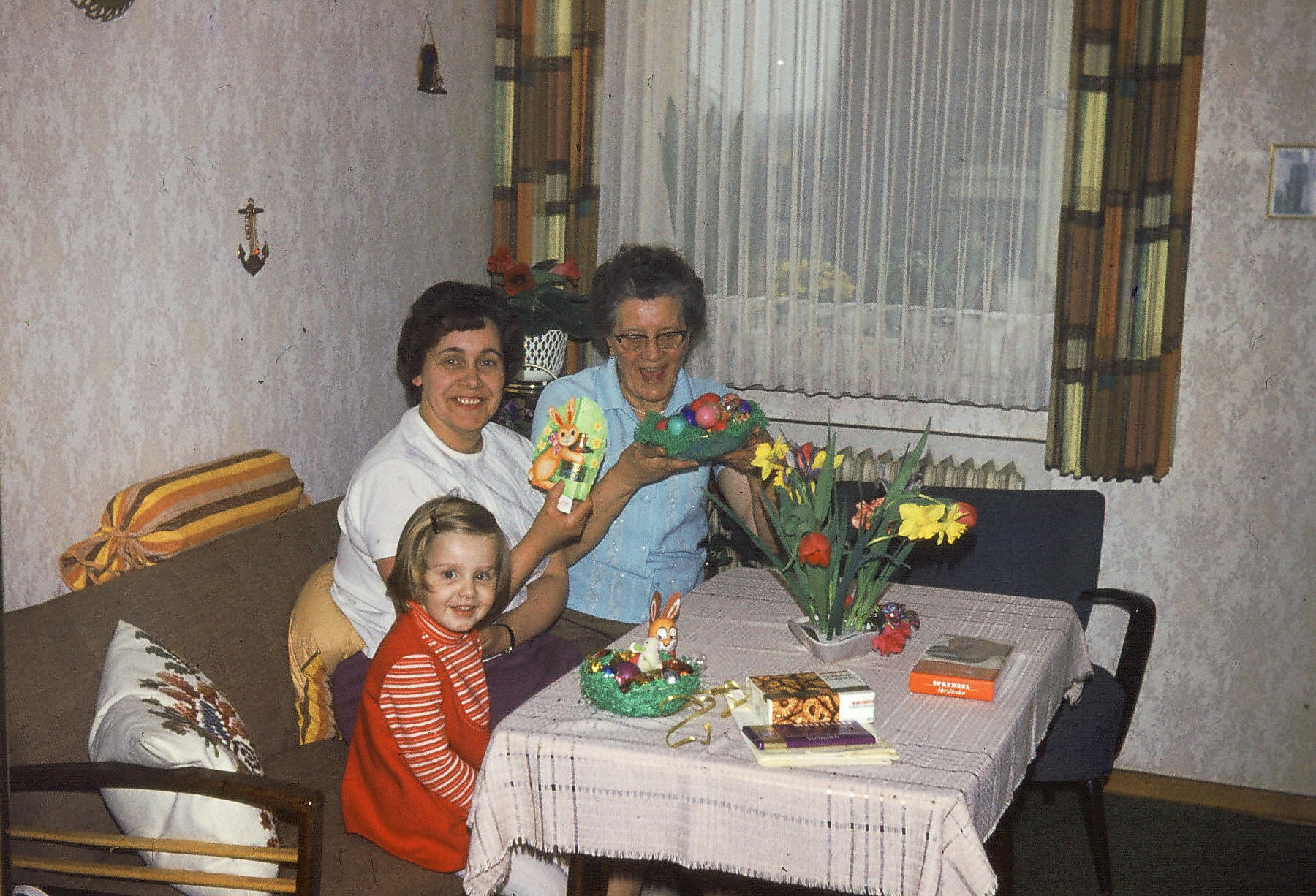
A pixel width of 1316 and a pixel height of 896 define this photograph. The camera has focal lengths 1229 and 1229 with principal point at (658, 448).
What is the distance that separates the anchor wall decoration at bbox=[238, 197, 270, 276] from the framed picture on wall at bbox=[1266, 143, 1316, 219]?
2.56 metres

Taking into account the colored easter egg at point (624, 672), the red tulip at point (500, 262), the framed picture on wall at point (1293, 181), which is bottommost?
the colored easter egg at point (624, 672)

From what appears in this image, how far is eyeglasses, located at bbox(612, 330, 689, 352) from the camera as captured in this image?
2.78m

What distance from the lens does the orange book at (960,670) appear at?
75.5 inches

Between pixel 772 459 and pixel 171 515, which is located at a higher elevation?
pixel 772 459

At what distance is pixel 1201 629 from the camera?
350 centimetres

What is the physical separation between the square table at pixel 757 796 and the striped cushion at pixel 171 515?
87 cm

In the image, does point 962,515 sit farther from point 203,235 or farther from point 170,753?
point 203,235

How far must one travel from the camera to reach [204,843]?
1.69 metres

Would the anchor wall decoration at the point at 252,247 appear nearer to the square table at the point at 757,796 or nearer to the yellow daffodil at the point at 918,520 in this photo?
the square table at the point at 757,796

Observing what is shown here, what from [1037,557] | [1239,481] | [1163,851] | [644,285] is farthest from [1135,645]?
[644,285]

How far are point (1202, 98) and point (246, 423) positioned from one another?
258 cm

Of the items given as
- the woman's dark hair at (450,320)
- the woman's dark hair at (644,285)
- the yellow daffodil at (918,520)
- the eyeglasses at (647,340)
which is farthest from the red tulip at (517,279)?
the yellow daffodil at (918,520)

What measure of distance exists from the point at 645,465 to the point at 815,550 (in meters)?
0.58


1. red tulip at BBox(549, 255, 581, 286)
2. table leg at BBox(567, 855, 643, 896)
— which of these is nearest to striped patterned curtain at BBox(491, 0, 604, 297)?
red tulip at BBox(549, 255, 581, 286)
